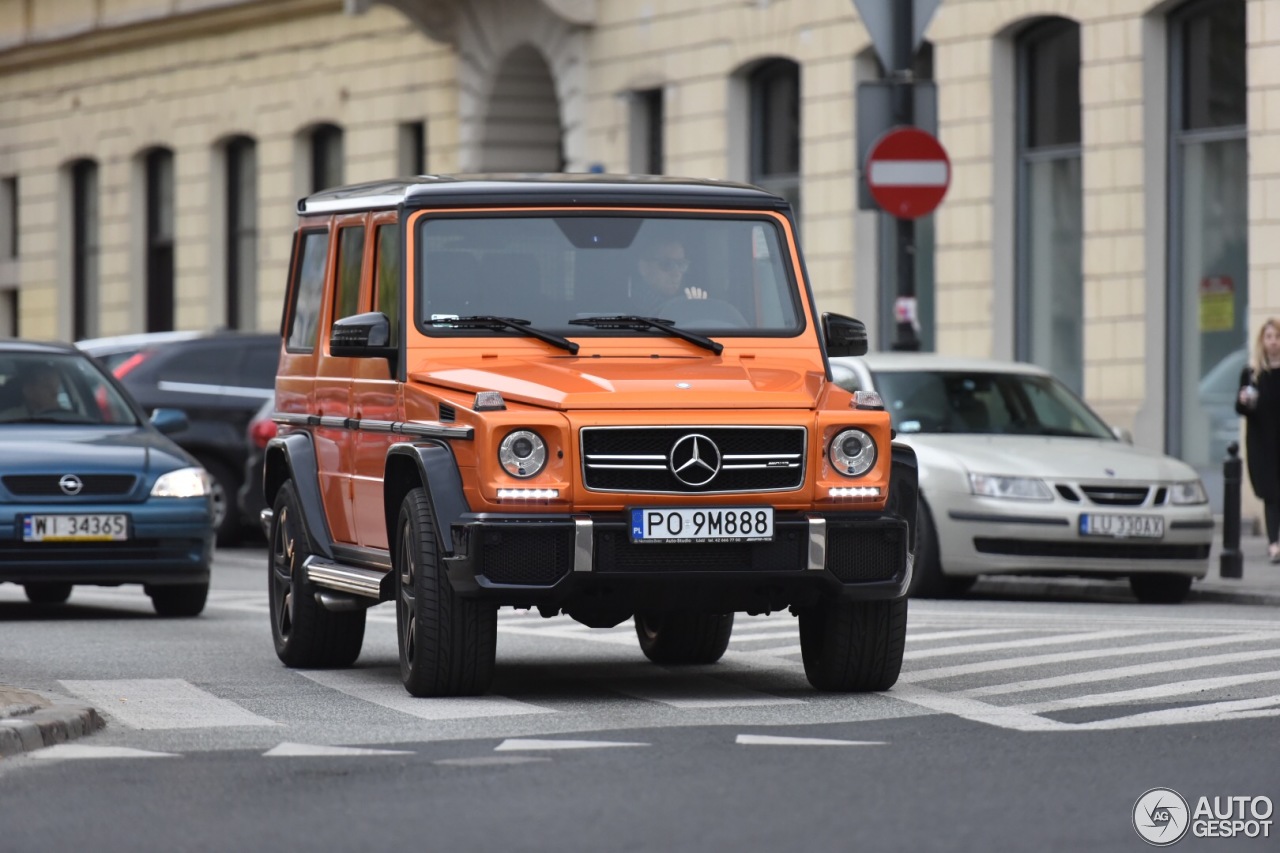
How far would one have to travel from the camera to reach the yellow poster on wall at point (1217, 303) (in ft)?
78.2

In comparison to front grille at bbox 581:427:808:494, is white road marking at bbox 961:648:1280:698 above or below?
below

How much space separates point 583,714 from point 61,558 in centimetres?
574

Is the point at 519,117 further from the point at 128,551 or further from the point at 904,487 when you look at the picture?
the point at 904,487

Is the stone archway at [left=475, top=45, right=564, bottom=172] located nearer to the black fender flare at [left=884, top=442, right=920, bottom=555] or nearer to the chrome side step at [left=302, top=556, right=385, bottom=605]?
the chrome side step at [left=302, top=556, right=385, bottom=605]

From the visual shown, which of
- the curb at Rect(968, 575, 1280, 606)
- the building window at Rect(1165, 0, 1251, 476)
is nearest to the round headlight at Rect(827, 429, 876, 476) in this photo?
the curb at Rect(968, 575, 1280, 606)

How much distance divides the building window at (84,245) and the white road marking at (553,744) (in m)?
33.1

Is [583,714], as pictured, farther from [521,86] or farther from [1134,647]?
[521,86]

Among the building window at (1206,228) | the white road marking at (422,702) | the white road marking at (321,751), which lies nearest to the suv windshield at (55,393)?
the white road marking at (422,702)

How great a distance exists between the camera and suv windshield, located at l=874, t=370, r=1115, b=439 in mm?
17641

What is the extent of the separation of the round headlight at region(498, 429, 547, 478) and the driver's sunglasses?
150 centimetres

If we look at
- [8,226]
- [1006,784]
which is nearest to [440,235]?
[1006,784]

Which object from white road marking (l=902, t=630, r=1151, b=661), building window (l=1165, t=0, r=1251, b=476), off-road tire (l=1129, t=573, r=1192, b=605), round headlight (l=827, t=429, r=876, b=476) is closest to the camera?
round headlight (l=827, t=429, r=876, b=476)

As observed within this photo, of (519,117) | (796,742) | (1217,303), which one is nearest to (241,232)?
(519,117)

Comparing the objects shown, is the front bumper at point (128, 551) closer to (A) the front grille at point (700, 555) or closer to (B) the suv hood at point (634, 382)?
(B) the suv hood at point (634, 382)
